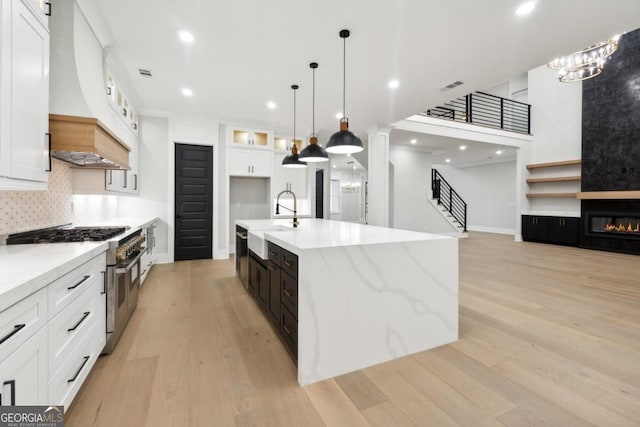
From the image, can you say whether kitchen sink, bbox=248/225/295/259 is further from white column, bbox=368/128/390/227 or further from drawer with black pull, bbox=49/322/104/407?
white column, bbox=368/128/390/227

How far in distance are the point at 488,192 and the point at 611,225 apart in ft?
14.2

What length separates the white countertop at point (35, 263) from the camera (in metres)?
1.06

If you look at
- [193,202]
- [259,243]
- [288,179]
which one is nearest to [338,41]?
[259,243]

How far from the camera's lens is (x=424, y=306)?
2.24 metres

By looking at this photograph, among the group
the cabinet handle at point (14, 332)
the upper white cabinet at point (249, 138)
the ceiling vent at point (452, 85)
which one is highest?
Answer: the ceiling vent at point (452, 85)

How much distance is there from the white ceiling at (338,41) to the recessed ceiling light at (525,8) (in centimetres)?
5

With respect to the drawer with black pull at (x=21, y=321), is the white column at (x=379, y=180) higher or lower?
higher

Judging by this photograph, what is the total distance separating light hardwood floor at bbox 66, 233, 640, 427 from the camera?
61.1 inches

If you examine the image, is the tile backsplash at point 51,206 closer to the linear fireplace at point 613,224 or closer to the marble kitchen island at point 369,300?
the marble kitchen island at point 369,300

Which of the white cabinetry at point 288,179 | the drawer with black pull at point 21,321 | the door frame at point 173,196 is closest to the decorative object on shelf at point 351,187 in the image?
the white cabinetry at point 288,179

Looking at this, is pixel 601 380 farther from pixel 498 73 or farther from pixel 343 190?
pixel 343 190

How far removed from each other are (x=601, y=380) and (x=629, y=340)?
909mm

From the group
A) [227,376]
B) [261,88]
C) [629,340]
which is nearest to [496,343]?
[629,340]

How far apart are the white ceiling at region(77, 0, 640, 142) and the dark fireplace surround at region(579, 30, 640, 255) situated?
5048 millimetres
